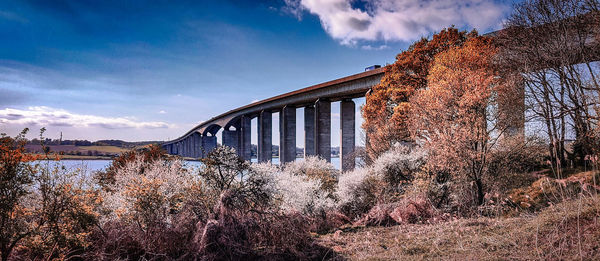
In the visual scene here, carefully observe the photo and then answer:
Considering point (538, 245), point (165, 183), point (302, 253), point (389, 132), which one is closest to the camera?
point (538, 245)

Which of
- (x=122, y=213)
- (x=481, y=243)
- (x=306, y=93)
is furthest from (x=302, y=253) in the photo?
(x=306, y=93)

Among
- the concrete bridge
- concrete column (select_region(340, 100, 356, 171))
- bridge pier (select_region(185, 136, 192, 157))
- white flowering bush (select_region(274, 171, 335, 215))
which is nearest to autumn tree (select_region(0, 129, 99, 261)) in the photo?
white flowering bush (select_region(274, 171, 335, 215))

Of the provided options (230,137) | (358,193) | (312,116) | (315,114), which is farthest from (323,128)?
(230,137)

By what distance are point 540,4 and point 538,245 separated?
1317cm

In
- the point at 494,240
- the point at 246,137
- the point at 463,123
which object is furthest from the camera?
the point at 246,137

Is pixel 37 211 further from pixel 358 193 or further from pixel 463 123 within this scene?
pixel 463 123

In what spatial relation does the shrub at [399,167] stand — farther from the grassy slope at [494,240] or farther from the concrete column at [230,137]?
the concrete column at [230,137]

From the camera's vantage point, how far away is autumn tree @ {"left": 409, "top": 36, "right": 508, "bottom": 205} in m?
11.1

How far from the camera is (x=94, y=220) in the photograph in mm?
6672

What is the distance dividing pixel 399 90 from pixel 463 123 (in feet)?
23.2

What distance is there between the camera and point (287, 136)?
124 ft

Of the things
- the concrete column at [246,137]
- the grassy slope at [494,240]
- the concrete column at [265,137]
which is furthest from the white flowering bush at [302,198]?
the concrete column at [246,137]

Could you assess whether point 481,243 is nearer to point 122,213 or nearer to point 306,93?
point 122,213

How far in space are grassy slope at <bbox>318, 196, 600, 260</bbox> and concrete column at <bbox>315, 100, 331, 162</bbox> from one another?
75.0 feet
